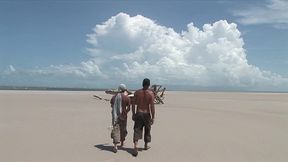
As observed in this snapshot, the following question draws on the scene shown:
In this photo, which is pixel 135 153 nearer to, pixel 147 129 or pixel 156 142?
pixel 147 129

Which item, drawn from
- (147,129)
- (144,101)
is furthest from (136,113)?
(147,129)

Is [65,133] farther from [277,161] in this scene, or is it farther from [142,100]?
[277,161]

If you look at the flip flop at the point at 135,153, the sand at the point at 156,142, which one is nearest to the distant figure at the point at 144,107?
the flip flop at the point at 135,153

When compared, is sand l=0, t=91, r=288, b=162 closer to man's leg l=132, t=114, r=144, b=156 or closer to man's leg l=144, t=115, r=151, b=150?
man's leg l=144, t=115, r=151, b=150

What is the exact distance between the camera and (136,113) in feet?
33.6

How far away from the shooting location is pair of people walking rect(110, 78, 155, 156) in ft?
33.4

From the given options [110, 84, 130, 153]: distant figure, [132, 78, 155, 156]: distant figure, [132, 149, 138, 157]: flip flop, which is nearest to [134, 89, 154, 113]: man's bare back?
[132, 78, 155, 156]: distant figure

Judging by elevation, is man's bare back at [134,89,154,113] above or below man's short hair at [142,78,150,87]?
below

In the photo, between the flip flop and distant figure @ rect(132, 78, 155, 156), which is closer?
the flip flop

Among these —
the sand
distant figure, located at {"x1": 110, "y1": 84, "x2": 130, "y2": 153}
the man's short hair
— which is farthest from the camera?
distant figure, located at {"x1": 110, "y1": 84, "x2": 130, "y2": 153}

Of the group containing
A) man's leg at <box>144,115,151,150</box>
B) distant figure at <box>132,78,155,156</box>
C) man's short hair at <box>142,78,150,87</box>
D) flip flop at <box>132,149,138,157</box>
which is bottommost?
flip flop at <box>132,149,138,157</box>

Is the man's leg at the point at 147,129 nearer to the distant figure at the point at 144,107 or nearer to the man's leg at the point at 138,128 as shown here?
the distant figure at the point at 144,107

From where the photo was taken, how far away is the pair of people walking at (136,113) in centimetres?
1018

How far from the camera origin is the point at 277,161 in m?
9.59
